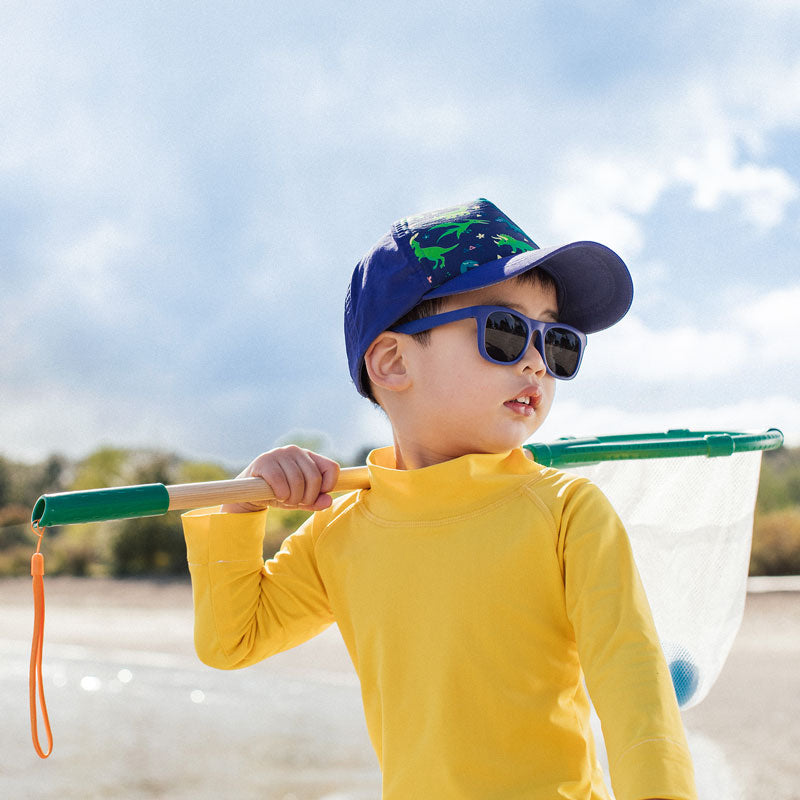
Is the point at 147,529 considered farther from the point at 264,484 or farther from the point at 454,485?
the point at 454,485

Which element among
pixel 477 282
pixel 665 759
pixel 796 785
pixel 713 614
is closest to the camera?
pixel 665 759

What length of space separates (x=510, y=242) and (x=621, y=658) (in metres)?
0.70

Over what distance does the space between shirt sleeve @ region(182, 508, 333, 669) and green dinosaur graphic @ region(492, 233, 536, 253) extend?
0.60 metres

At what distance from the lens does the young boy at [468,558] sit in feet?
4.20

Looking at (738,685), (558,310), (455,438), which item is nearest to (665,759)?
(455,438)

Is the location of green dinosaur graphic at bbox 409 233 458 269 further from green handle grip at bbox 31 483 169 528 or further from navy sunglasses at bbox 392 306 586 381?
green handle grip at bbox 31 483 169 528

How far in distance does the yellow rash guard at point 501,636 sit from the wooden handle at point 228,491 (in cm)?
11

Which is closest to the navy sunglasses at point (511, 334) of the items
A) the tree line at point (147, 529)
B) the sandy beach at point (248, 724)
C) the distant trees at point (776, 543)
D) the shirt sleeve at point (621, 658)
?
the shirt sleeve at point (621, 658)

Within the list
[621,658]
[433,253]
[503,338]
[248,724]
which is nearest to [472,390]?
[503,338]

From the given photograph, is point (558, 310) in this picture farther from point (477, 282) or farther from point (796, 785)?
point (796, 785)

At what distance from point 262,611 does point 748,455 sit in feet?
3.57

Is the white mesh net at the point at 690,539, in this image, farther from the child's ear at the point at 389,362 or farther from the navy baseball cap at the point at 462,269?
the child's ear at the point at 389,362

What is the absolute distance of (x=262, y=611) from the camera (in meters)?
1.72

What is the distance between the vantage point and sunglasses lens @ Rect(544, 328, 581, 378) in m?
1.56
